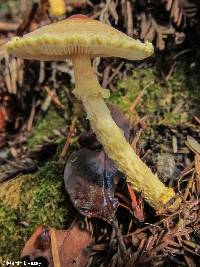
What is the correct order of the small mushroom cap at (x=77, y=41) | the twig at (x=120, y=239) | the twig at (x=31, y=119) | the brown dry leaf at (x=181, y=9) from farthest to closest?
the twig at (x=31, y=119) < the brown dry leaf at (x=181, y=9) < the twig at (x=120, y=239) < the small mushroom cap at (x=77, y=41)

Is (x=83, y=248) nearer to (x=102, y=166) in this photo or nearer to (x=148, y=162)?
(x=102, y=166)

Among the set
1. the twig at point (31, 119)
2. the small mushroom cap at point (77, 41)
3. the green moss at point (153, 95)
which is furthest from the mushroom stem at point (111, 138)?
the twig at point (31, 119)

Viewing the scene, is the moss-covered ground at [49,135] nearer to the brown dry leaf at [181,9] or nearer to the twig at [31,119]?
the twig at [31,119]

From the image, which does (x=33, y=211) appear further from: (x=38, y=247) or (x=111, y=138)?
(x=111, y=138)

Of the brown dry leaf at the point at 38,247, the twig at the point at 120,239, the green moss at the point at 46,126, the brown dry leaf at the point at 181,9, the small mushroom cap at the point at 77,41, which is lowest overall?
the brown dry leaf at the point at 38,247

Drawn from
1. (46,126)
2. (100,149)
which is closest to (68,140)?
(100,149)

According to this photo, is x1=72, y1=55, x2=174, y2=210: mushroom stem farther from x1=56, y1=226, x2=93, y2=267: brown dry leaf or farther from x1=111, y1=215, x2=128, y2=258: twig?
x1=56, y1=226, x2=93, y2=267: brown dry leaf
